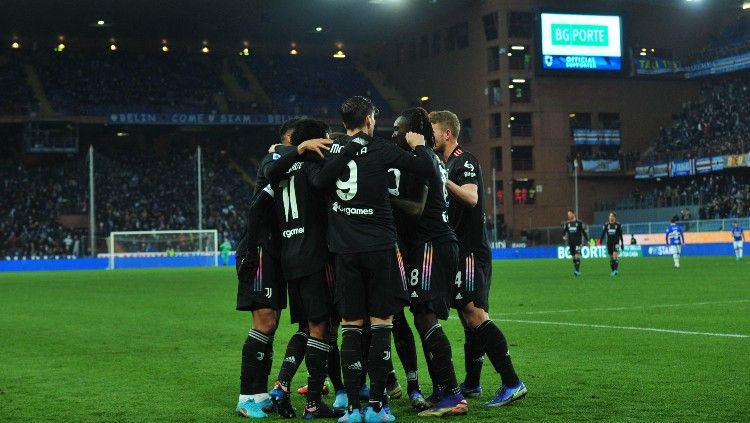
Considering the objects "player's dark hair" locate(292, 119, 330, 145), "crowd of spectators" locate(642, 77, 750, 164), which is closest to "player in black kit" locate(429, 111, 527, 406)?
"player's dark hair" locate(292, 119, 330, 145)

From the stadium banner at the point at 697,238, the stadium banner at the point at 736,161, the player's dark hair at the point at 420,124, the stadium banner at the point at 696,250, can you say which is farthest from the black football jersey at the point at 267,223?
the stadium banner at the point at 736,161

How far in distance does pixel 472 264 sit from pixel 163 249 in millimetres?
53064

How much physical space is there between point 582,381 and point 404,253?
252cm

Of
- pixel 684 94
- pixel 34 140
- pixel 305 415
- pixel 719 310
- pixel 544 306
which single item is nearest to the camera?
pixel 305 415

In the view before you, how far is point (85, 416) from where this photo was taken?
8.86m

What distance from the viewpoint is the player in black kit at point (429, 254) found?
28.7ft

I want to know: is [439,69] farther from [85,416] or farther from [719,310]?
[85,416]

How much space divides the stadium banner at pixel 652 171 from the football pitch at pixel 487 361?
163ft

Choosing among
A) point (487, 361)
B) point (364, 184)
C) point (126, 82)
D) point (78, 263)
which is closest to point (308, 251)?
point (364, 184)

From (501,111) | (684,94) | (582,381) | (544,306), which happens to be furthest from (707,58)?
(582,381)

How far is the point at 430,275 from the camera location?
8.88m

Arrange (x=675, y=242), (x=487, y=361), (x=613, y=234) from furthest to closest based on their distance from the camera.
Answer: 1. (x=675, y=242)
2. (x=613, y=234)
3. (x=487, y=361)

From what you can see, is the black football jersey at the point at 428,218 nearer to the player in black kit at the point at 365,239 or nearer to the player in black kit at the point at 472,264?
the player in black kit at the point at 472,264

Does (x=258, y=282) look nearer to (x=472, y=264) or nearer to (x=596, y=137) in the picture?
(x=472, y=264)
